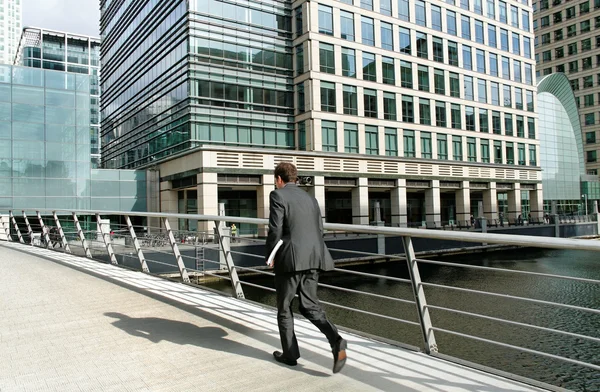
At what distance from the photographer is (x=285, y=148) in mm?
37219

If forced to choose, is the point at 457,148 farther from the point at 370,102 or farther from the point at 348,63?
the point at 348,63

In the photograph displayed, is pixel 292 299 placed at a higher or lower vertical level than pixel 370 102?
lower

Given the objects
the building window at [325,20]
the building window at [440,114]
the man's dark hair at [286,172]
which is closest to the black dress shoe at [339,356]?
the man's dark hair at [286,172]

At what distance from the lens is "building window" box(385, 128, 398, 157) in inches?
1590

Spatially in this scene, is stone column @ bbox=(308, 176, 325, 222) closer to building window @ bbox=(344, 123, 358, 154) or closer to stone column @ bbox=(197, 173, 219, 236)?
building window @ bbox=(344, 123, 358, 154)

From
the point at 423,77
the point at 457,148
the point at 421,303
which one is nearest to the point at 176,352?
the point at 421,303

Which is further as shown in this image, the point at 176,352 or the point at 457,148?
the point at 457,148

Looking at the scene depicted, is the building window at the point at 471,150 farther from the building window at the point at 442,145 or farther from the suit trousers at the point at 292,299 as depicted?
the suit trousers at the point at 292,299

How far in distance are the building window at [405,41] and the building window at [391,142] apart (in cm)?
768

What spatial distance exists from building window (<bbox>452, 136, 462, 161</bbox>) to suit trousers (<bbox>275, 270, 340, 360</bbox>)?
4395 centimetres

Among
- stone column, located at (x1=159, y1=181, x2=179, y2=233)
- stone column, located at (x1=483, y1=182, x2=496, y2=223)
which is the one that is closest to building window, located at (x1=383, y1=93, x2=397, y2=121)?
stone column, located at (x1=483, y1=182, x2=496, y2=223)

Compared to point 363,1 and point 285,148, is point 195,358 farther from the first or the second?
point 363,1

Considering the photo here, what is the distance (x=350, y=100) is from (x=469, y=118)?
15603 mm

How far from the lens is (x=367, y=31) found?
39500 mm
